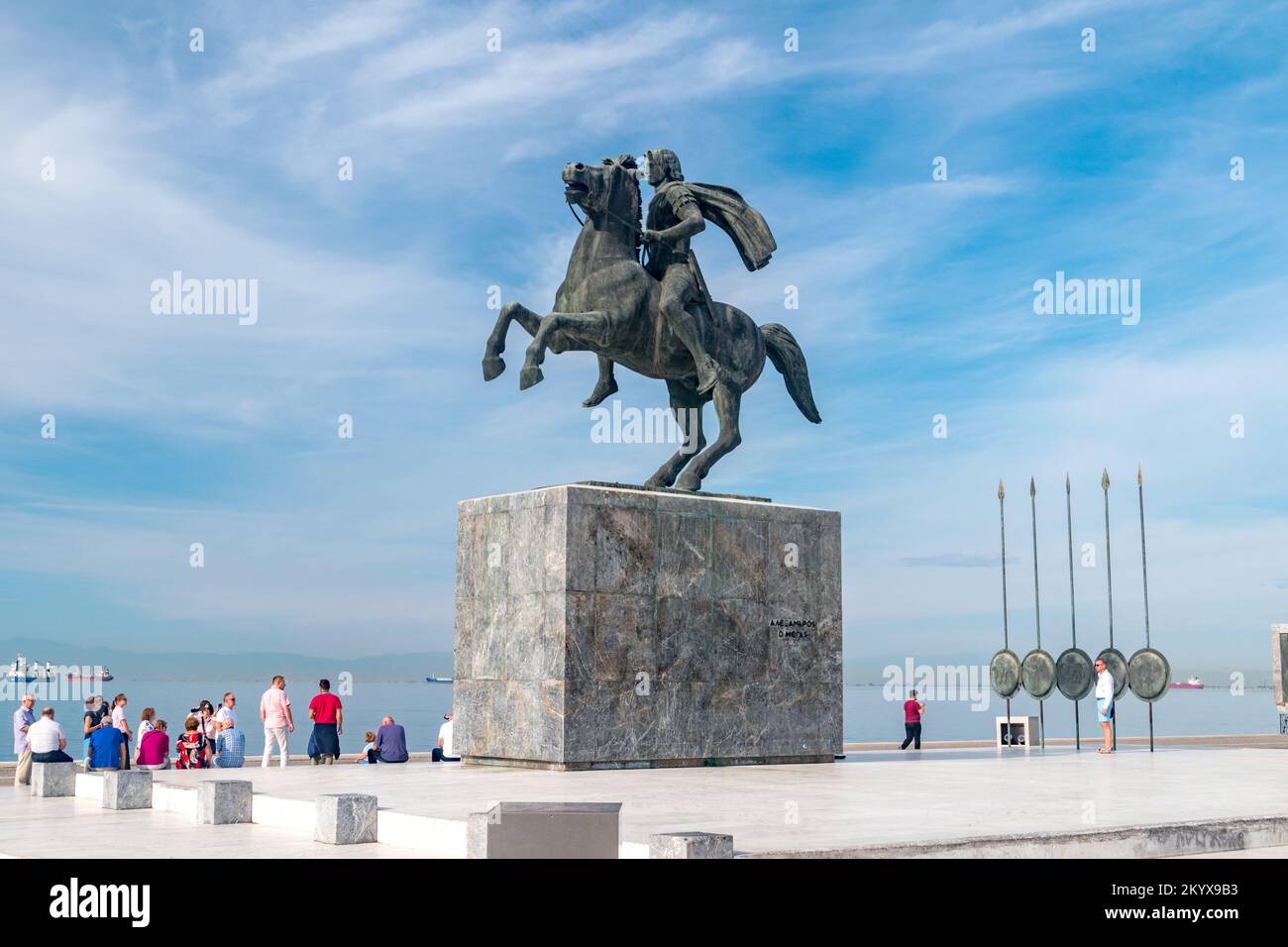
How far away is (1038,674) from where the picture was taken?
2753cm

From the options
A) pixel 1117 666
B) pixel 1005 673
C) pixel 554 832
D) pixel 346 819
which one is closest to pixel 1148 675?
pixel 1117 666

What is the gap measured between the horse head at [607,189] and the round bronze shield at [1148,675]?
1370cm

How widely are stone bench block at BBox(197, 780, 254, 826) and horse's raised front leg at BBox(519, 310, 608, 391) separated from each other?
6.76m

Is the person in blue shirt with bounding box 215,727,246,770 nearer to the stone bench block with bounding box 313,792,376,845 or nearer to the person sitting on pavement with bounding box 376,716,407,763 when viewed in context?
the person sitting on pavement with bounding box 376,716,407,763

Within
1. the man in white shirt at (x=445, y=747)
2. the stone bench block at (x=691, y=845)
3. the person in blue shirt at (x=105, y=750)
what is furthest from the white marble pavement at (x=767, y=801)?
the man in white shirt at (x=445, y=747)

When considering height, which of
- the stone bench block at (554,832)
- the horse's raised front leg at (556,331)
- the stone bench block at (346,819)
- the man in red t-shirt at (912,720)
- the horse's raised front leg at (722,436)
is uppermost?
the horse's raised front leg at (556,331)

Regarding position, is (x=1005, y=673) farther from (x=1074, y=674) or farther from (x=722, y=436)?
(x=722, y=436)

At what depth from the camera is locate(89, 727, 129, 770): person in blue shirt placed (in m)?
18.4

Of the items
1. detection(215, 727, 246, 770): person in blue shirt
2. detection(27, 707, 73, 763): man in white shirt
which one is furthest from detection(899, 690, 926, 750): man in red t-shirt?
detection(27, 707, 73, 763): man in white shirt

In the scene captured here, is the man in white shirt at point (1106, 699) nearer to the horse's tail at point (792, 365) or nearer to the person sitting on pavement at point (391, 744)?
the horse's tail at point (792, 365)

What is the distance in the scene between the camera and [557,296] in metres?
18.4

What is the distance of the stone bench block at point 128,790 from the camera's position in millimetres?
13398
